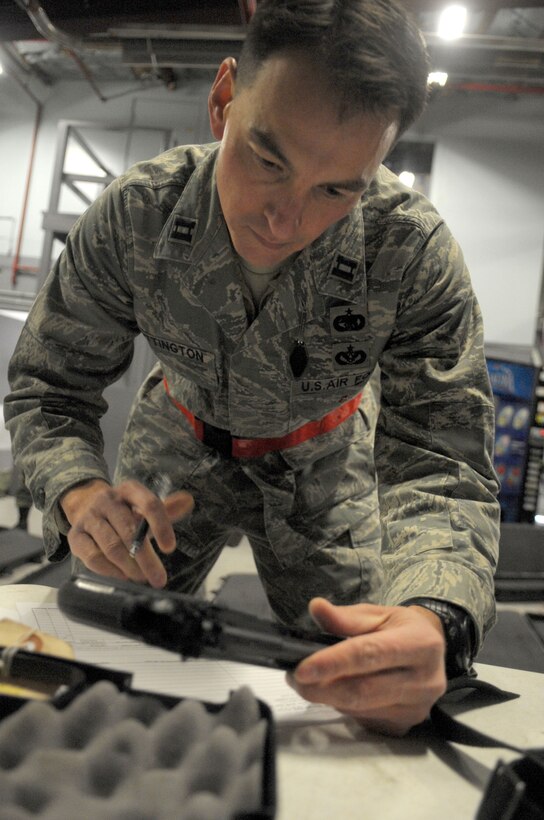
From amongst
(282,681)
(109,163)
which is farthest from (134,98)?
(282,681)

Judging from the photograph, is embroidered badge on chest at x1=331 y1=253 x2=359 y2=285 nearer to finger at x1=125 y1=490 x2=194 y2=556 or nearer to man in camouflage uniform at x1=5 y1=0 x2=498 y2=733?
man in camouflage uniform at x1=5 y1=0 x2=498 y2=733

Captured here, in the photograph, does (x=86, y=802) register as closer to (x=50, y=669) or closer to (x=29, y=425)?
(x=50, y=669)

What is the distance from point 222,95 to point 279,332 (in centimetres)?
33

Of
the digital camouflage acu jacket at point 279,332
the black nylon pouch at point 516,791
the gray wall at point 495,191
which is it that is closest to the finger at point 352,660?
the black nylon pouch at point 516,791

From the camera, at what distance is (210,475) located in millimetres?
1126

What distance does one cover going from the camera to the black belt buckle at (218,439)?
1.08 m

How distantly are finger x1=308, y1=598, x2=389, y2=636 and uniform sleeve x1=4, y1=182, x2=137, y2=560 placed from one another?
0.43 meters

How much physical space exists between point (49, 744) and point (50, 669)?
0.28 ft

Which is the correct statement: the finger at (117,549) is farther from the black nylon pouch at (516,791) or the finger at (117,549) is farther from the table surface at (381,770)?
the black nylon pouch at (516,791)

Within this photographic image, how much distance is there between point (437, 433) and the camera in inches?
34.6

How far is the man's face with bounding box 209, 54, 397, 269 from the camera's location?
0.62 metres

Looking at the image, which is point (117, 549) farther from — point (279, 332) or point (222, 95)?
point (222, 95)

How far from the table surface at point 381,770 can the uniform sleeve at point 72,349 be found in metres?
0.48

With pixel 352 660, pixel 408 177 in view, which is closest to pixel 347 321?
pixel 352 660
